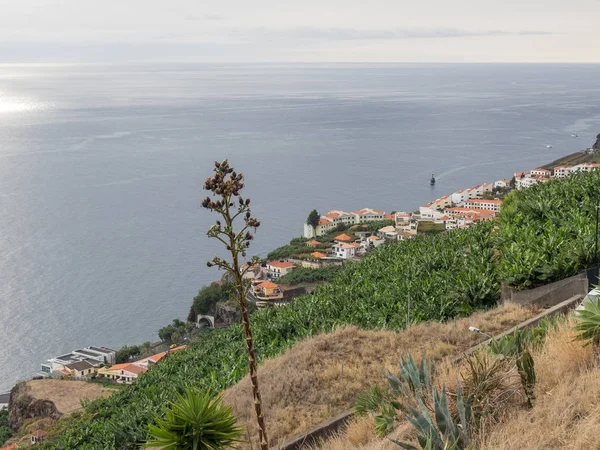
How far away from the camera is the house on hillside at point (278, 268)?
3623 cm

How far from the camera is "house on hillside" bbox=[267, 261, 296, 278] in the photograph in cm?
3623

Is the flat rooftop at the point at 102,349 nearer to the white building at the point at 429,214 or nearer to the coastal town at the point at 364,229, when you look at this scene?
the coastal town at the point at 364,229

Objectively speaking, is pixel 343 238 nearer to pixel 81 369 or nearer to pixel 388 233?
pixel 388 233

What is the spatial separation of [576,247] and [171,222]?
40.6m

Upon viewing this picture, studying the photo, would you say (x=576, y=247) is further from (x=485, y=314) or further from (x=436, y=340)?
(x=436, y=340)

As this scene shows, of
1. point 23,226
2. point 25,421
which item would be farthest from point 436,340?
point 23,226

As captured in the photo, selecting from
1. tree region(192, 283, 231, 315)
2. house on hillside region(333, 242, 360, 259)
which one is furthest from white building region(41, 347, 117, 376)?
house on hillside region(333, 242, 360, 259)

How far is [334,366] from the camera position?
351 inches

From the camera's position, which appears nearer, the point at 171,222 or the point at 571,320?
the point at 571,320

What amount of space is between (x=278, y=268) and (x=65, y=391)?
16.3 meters

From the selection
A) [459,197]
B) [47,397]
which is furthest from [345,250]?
[47,397]

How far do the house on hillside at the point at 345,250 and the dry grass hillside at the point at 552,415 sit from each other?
3140cm

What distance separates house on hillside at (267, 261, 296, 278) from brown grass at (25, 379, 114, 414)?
577 inches

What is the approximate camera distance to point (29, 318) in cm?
3444
